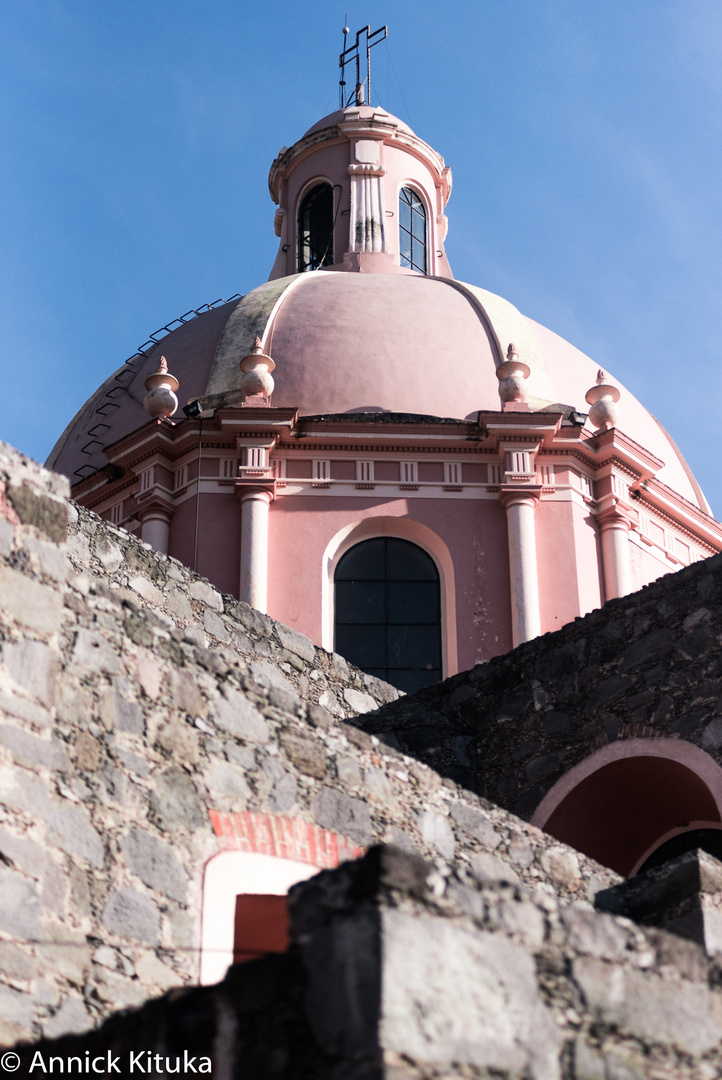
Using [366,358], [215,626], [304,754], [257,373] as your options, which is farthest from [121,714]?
[366,358]

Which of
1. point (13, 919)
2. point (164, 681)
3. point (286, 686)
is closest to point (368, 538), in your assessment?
point (286, 686)

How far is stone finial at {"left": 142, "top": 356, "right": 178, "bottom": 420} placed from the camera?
16.3 m

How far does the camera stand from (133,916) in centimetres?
509

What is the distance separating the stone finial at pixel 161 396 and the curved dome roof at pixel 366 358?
39cm

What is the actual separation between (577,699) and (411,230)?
13670 mm

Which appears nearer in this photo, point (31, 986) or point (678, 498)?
point (31, 986)

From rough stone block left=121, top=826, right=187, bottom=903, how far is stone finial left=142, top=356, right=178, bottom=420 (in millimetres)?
11181

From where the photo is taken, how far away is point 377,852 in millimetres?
3801

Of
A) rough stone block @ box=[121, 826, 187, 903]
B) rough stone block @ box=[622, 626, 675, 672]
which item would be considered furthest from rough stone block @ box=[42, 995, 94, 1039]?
rough stone block @ box=[622, 626, 675, 672]

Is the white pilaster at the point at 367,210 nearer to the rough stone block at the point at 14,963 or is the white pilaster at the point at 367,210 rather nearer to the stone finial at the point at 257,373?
the stone finial at the point at 257,373

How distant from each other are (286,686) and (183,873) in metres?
3.26

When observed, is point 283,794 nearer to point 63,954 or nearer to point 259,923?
point 259,923

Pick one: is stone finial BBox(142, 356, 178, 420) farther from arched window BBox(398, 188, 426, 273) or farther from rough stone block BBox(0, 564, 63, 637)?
rough stone block BBox(0, 564, 63, 637)

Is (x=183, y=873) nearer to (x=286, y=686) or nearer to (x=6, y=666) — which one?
(x=6, y=666)
